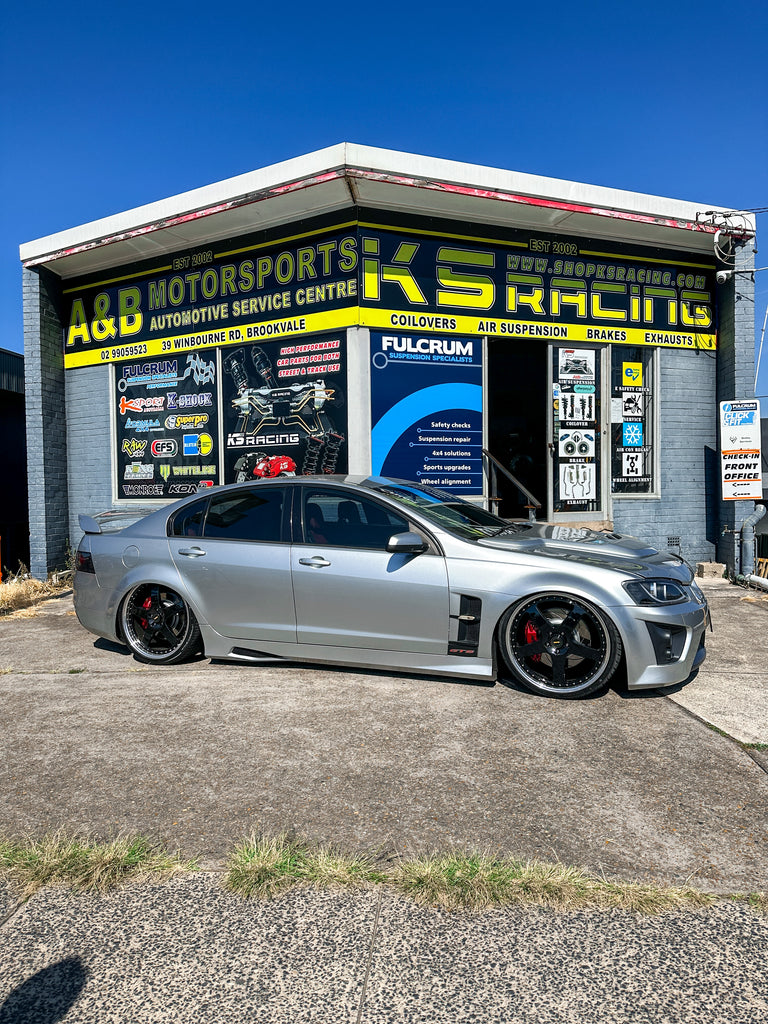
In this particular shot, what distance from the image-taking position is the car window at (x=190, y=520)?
17.9 ft

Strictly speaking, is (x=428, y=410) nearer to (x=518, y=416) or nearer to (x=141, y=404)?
(x=141, y=404)

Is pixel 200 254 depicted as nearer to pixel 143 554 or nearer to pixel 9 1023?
pixel 143 554

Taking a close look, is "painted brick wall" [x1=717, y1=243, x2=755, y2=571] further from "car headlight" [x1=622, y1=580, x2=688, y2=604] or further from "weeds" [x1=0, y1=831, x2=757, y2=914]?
"weeds" [x1=0, y1=831, x2=757, y2=914]

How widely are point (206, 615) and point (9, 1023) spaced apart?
3.40 meters

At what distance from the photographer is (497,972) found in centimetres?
208

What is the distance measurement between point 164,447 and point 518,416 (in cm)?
753

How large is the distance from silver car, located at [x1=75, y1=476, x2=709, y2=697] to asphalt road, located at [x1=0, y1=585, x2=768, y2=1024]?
0.24m

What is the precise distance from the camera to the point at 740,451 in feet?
31.9

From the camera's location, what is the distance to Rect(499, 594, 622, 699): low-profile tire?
445 cm

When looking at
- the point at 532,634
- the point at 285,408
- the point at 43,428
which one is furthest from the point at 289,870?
the point at 43,428

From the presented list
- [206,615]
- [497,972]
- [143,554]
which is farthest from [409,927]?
[143,554]

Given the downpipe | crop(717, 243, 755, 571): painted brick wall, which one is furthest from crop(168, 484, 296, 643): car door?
crop(717, 243, 755, 571): painted brick wall

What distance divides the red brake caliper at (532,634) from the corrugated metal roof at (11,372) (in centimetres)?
1191

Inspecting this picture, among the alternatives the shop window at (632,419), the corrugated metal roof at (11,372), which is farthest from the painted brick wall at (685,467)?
the corrugated metal roof at (11,372)
